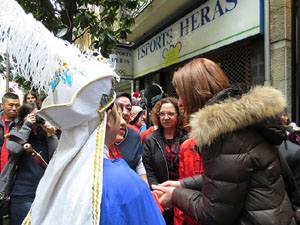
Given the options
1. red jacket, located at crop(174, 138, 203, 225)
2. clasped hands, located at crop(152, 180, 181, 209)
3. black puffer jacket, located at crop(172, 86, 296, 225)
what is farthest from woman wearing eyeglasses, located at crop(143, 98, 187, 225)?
black puffer jacket, located at crop(172, 86, 296, 225)

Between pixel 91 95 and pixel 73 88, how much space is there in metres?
0.08

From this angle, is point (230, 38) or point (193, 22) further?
point (193, 22)

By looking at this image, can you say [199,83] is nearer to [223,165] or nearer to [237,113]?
[237,113]

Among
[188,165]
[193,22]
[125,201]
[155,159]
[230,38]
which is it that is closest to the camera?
[125,201]

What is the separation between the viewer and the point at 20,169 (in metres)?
2.56

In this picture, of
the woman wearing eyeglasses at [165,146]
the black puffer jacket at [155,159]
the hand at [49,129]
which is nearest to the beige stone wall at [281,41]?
the woman wearing eyeglasses at [165,146]

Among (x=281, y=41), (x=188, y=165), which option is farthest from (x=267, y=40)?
(x=188, y=165)

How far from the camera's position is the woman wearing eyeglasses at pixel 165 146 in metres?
2.64

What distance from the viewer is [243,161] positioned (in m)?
1.13

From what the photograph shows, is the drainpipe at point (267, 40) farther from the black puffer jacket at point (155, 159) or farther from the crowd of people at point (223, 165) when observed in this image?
the crowd of people at point (223, 165)

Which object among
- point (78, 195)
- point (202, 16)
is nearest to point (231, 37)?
point (202, 16)

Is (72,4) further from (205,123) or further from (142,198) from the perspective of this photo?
(142,198)

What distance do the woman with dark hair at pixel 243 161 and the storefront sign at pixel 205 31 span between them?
330 centimetres

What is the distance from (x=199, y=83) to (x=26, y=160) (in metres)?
2.14
